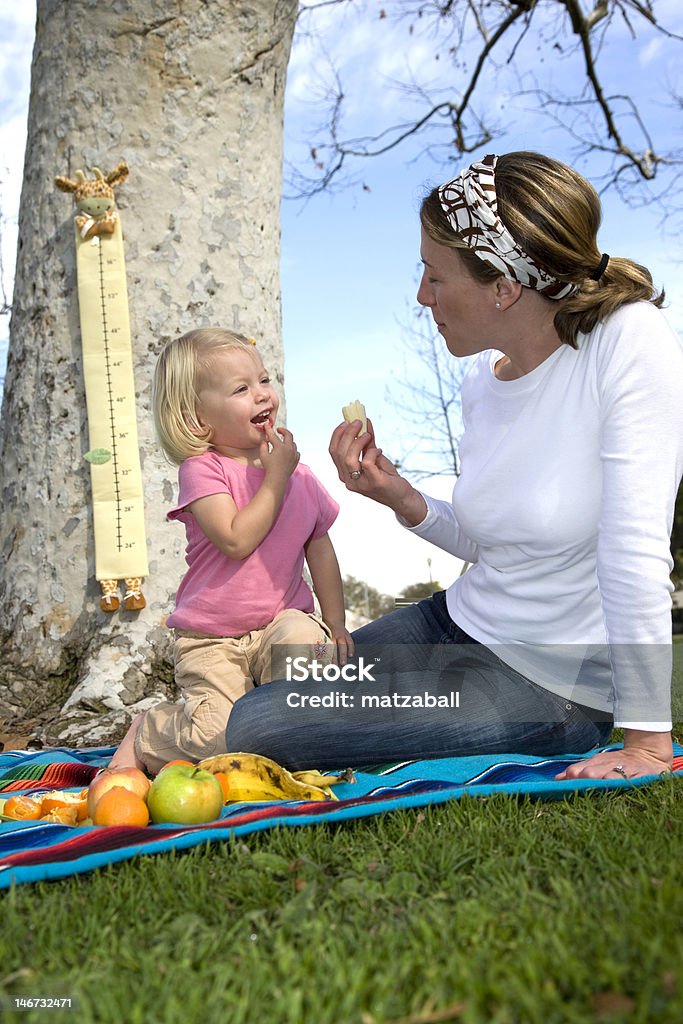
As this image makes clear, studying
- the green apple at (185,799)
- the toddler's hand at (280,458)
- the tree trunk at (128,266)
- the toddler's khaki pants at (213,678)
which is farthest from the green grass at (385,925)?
the tree trunk at (128,266)

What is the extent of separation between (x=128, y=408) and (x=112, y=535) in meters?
0.70

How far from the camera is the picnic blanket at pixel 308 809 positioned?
2.17 m

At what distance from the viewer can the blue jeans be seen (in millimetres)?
2914

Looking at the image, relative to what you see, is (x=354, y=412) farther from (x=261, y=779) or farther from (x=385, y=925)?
(x=385, y=925)

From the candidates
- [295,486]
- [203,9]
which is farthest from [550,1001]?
[203,9]

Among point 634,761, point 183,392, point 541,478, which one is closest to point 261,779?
point 634,761

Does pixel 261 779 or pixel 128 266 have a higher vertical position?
pixel 128 266

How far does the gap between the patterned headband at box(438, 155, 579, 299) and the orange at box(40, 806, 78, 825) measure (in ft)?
7.04

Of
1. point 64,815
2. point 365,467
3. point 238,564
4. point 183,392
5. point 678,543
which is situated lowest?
point 64,815

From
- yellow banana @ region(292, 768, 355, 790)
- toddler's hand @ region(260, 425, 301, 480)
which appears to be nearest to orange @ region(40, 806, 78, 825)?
yellow banana @ region(292, 768, 355, 790)

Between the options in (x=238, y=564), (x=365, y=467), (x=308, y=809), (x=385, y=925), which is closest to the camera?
(x=385, y=925)

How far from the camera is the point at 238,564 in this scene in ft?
11.5

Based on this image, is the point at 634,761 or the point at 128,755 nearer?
the point at 634,761

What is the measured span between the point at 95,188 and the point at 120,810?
3.72 m
